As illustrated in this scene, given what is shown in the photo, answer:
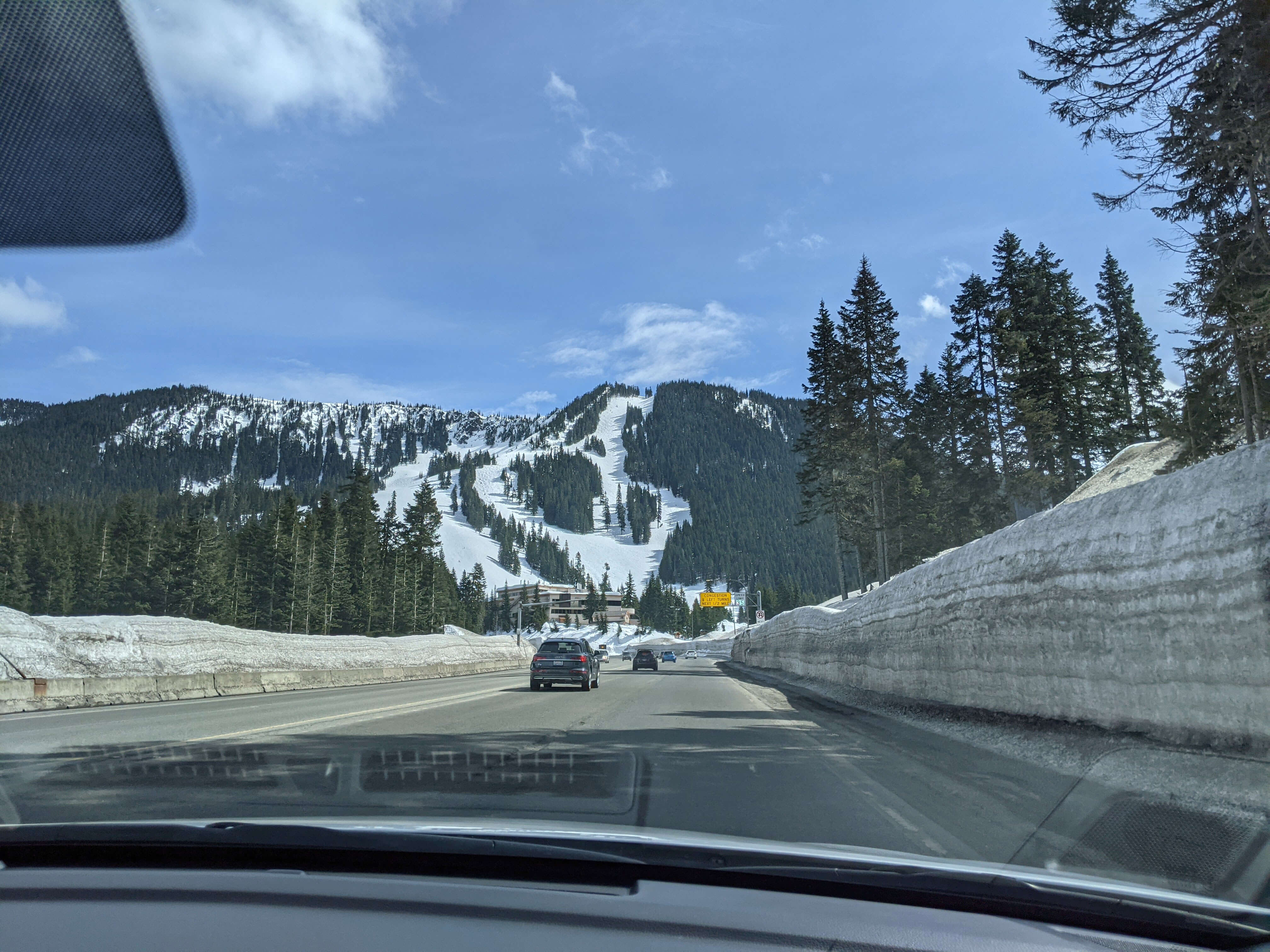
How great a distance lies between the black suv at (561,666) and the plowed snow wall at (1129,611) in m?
12.5

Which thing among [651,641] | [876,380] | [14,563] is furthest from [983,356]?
[651,641]

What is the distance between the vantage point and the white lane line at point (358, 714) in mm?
12266

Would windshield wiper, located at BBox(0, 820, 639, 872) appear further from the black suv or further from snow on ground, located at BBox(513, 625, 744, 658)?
snow on ground, located at BBox(513, 625, 744, 658)

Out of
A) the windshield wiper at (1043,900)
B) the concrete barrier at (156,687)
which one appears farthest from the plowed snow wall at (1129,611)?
the concrete barrier at (156,687)

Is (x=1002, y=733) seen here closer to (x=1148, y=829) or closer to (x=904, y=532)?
(x=1148, y=829)

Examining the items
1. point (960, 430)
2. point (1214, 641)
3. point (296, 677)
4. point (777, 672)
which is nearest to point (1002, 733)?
point (1214, 641)

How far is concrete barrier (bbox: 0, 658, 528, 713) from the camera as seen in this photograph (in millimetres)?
18109

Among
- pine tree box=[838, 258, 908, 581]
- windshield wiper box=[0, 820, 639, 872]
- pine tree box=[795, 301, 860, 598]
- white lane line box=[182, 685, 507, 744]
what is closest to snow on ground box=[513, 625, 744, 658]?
pine tree box=[795, 301, 860, 598]

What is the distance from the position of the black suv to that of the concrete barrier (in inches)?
325

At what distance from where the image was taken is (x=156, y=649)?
2500 cm

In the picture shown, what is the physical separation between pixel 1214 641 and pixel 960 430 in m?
47.8

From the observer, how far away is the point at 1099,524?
9.98 m

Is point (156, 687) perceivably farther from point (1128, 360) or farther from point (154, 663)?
point (1128, 360)

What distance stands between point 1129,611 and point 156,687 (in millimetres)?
21751
